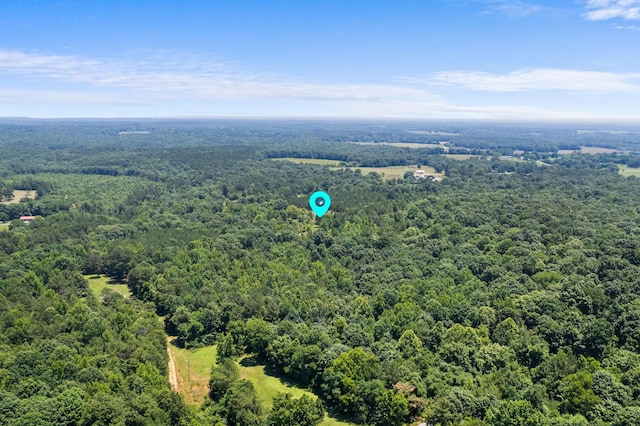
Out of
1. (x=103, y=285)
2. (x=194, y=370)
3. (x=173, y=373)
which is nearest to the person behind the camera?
(x=173, y=373)

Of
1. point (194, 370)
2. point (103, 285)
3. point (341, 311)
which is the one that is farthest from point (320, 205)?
point (194, 370)

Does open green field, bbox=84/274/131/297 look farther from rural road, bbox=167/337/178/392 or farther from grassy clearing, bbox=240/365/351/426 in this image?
grassy clearing, bbox=240/365/351/426

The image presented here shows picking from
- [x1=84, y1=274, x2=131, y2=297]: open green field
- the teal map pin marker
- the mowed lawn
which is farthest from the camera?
the teal map pin marker

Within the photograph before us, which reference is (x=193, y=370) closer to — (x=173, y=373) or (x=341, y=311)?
(x=173, y=373)

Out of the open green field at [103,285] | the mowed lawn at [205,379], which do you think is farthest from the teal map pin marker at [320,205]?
the mowed lawn at [205,379]

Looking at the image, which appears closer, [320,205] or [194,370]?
[194,370]

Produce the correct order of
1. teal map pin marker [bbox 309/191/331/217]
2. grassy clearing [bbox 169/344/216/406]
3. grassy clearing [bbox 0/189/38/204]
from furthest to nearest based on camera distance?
grassy clearing [bbox 0/189/38/204]
teal map pin marker [bbox 309/191/331/217]
grassy clearing [bbox 169/344/216/406]

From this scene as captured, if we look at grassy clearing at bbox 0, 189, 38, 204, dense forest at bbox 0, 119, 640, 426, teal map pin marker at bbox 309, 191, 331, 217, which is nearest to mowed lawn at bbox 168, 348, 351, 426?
dense forest at bbox 0, 119, 640, 426
